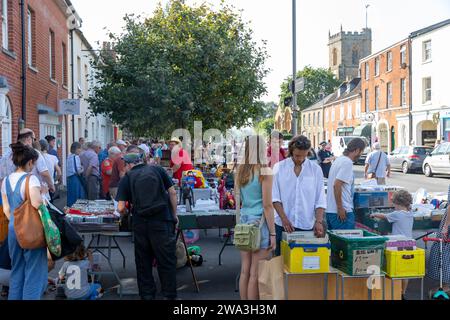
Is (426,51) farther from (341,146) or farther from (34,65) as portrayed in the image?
(34,65)

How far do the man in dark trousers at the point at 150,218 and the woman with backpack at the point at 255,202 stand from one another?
3.14 ft

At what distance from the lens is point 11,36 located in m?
13.4

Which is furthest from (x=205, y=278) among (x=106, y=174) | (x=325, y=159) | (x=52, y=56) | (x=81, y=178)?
(x=52, y=56)

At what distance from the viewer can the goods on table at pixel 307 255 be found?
17.9ft

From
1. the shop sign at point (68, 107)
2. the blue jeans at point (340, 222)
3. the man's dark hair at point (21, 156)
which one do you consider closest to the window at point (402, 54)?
the shop sign at point (68, 107)

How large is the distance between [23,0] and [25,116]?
2979mm

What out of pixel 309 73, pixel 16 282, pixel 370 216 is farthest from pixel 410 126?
pixel 309 73

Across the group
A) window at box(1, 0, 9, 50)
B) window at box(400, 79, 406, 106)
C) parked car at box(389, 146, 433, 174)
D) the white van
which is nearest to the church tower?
window at box(400, 79, 406, 106)

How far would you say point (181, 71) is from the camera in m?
18.0

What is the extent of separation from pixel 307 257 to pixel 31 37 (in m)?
13.3

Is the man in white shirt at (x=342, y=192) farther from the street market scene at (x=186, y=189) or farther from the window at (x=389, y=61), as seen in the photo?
the window at (x=389, y=61)

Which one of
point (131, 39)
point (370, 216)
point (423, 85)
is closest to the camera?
point (370, 216)

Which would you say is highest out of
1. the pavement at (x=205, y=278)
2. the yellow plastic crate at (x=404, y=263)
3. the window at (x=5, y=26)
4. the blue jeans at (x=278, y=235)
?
the window at (x=5, y=26)

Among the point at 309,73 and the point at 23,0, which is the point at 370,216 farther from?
the point at 309,73
